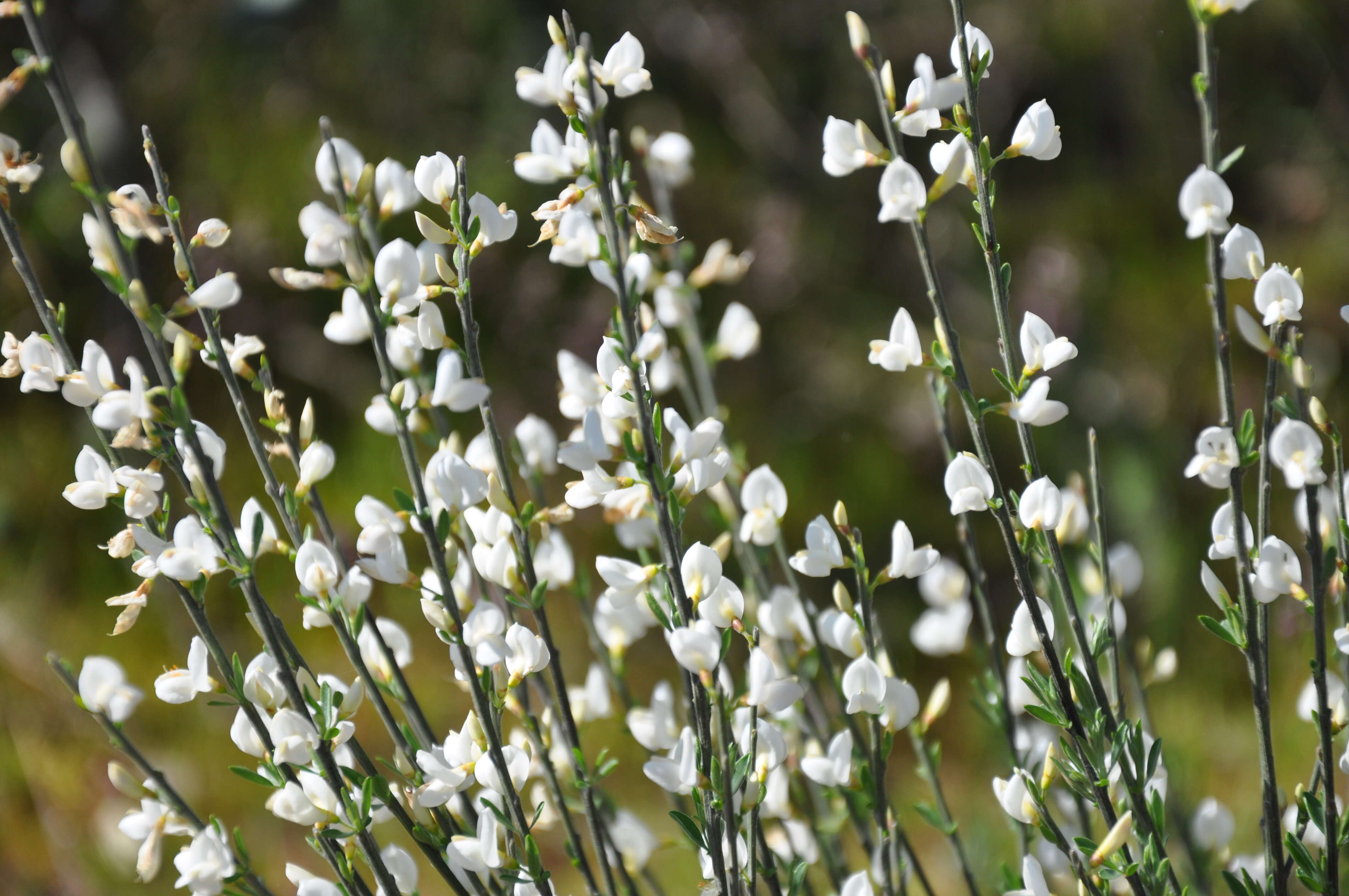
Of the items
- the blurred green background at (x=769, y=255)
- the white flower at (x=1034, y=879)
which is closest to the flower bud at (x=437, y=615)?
the white flower at (x=1034, y=879)

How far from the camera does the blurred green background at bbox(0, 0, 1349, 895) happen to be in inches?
58.6

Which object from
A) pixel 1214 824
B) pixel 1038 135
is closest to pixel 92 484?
pixel 1038 135

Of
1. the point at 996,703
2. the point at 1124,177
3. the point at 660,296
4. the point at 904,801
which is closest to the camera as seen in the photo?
the point at 996,703

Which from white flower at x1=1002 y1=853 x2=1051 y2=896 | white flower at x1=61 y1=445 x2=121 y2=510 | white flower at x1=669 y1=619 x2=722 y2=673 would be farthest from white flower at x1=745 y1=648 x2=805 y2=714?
white flower at x1=61 y1=445 x2=121 y2=510

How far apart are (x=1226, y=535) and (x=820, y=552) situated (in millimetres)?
162

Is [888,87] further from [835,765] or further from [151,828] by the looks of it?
[151,828]

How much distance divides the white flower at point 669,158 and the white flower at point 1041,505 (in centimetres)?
26

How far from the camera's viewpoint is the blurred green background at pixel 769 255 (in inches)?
58.6

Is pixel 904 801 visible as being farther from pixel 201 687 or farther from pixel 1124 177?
pixel 1124 177

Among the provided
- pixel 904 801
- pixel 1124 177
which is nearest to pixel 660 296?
pixel 904 801

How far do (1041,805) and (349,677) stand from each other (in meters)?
1.20

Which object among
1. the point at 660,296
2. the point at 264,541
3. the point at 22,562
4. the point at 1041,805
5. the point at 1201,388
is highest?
the point at 1201,388

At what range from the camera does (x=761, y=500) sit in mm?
425

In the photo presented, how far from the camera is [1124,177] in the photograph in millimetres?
1945
